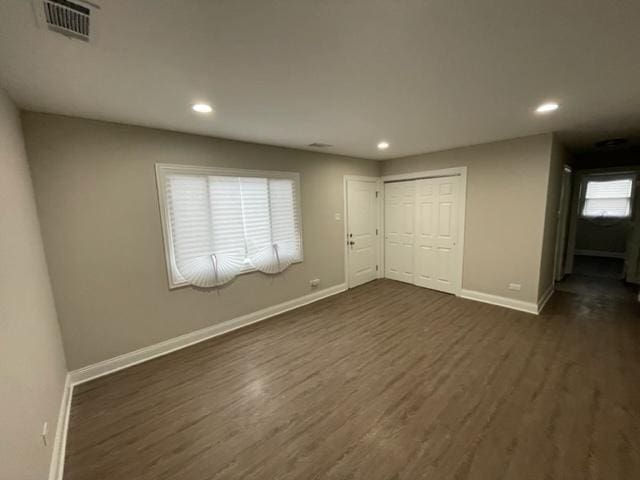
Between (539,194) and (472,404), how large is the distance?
2.90m

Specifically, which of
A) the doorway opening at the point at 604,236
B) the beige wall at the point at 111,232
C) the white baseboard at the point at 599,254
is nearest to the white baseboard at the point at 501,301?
the doorway opening at the point at 604,236

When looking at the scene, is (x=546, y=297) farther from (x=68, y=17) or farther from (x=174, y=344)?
(x=68, y=17)

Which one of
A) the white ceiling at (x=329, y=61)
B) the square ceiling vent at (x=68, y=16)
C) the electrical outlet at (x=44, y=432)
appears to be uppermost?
the white ceiling at (x=329, y=61)

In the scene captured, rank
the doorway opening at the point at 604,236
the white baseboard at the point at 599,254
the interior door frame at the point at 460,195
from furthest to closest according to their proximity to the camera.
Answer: the white baseboard at the point at 599,254
the doorway opening at the point at 604,236
the interior door frame at the point at 460,195

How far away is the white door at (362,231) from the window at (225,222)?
1248 millimetres

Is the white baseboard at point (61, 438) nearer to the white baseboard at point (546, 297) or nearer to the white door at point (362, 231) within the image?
the white door at point (362, 231)

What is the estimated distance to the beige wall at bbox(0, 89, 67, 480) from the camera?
1.18 m

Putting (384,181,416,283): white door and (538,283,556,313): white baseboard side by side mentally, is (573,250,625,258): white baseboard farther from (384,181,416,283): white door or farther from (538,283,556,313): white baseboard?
(384,181,416,283): white door

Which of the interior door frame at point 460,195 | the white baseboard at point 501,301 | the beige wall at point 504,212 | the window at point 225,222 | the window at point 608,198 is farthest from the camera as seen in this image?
the window at point 608,198

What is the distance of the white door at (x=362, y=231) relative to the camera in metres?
4.83

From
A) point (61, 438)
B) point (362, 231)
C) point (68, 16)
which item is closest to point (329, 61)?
point (68, 16)

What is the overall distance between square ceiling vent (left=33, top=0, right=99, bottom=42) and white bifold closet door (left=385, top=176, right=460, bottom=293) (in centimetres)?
445

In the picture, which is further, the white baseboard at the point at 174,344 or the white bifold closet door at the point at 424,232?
the white bifold closet door at the point at 424,232

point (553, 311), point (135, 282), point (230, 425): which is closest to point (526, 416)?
point (230, 425)
